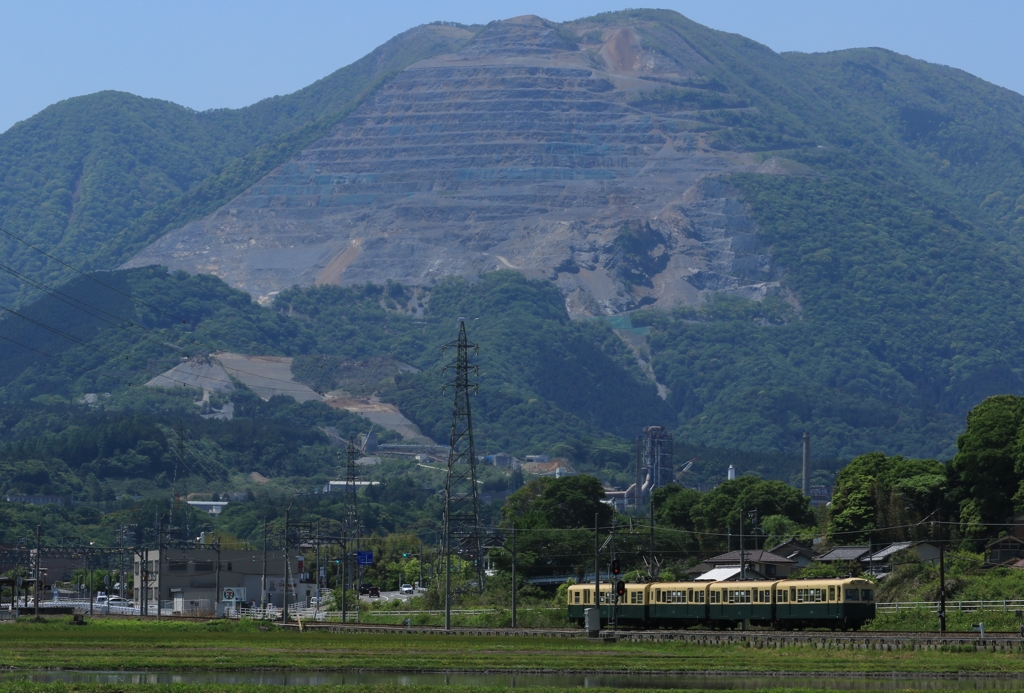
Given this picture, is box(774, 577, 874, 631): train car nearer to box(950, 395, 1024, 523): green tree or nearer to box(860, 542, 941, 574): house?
box(860, 542, 941, 574): house

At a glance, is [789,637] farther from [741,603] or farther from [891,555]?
[891,555]

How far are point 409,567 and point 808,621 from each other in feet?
341

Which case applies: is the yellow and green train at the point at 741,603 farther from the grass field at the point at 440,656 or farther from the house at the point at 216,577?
the house at the point at 216,577

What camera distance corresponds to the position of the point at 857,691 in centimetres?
6091

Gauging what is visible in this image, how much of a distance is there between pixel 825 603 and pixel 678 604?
9.88 metres

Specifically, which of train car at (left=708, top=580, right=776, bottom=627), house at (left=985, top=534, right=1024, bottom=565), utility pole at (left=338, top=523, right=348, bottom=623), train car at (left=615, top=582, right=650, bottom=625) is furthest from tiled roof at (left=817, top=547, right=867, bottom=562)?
train car at (left=708, top=580, right=776, bottom=627)

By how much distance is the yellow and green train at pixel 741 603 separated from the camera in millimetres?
91250

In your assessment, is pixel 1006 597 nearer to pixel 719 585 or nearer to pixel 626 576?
pixel 719 585

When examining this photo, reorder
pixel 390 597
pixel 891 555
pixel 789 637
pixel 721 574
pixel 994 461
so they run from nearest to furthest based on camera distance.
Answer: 1. pixel 789 637
2. pixel 721 574
3. pixel 891 555
4. pixel 994 461
5. pixel 390 597

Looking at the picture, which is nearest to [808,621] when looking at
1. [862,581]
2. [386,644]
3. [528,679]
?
[862,581]

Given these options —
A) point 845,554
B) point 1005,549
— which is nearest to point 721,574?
point 845,554

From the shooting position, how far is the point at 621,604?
102188mm

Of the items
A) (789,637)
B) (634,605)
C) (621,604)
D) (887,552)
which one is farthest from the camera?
(887,552)

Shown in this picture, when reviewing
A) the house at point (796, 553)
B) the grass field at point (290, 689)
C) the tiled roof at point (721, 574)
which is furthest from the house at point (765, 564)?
the grass field at point (290, 689)
